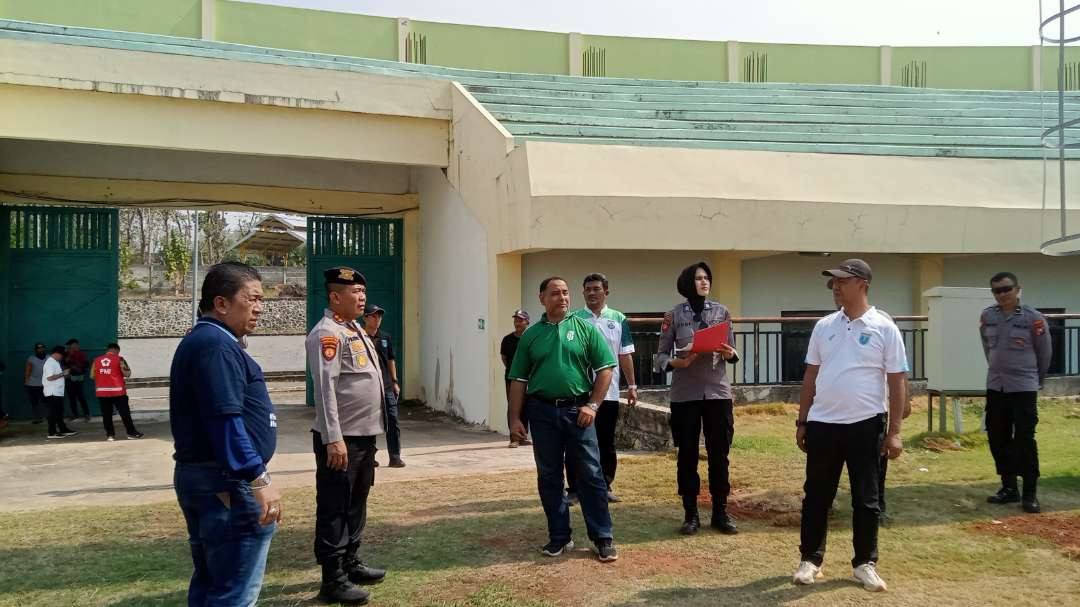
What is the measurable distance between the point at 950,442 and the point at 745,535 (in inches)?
181

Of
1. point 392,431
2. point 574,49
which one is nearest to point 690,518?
point 392,431

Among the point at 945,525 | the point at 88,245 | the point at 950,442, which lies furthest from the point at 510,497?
the point at 88,245

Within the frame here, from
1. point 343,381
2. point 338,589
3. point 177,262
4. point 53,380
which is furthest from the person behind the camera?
point 177,262

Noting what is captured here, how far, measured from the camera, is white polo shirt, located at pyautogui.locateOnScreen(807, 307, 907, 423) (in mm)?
4695

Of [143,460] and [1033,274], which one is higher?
[1033,274]

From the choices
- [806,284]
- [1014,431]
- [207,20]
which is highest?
[207,20]

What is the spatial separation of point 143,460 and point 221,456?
814 centimetres

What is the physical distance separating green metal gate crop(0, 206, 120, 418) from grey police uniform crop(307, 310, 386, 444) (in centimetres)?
1154

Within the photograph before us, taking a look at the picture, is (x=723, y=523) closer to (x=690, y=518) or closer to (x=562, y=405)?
(x=690, y=518)

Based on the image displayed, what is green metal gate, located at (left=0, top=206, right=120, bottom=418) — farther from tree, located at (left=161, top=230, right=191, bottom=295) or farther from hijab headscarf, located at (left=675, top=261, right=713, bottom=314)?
tree, located at (left=161, top=230, right=191, bottom=295)

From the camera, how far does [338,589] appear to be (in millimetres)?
4555

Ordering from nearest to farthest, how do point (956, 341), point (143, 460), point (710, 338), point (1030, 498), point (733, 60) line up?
point (710, 338) → point (1030, 498) → point (956, 341) → point (143, 460) → point (733, 60)

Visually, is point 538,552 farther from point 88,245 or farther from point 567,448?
point 88,245

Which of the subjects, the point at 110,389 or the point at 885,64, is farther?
the point at 885,64
